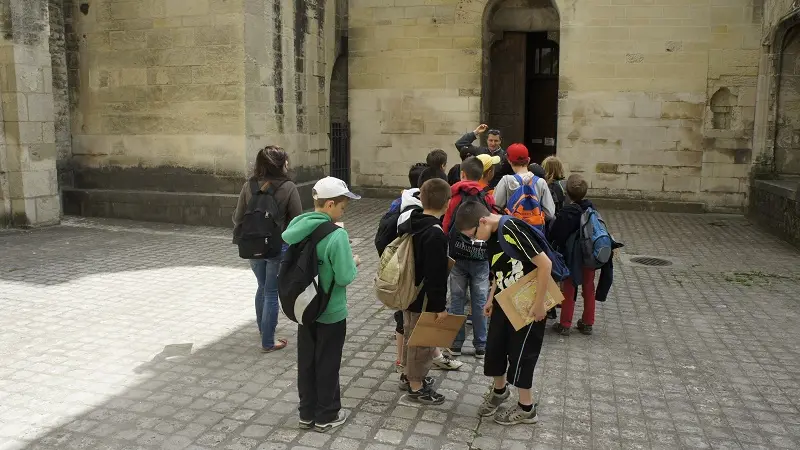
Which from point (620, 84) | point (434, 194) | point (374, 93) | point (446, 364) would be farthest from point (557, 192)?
point (374, 93)

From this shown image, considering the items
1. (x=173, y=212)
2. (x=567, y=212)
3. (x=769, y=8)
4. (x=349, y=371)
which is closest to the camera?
(x=349, y=371)

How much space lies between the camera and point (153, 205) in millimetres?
11906

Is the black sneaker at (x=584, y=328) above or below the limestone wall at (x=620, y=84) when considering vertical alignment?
below

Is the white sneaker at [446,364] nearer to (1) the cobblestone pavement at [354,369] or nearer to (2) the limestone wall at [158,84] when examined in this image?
(1) the cobblestone pavement at [354,369]

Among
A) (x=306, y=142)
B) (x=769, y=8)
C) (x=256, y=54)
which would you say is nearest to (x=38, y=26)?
(x=256, y=54)

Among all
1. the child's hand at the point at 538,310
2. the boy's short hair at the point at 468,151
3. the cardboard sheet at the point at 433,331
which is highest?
the boy's short hair at the point at 468,151

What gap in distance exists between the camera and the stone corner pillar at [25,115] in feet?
34.6

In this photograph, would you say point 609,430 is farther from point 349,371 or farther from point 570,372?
point 349,371

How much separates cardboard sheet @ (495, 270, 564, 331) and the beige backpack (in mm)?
589

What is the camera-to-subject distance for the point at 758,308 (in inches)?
281

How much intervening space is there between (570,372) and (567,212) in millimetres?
1539

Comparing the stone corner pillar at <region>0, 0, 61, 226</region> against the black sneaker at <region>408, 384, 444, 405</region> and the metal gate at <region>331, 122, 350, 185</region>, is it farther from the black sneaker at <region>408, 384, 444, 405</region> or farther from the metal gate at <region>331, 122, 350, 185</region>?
the black sneaker at <region>408, 384, 444, 405</region>

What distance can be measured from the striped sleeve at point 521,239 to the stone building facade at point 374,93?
808cm

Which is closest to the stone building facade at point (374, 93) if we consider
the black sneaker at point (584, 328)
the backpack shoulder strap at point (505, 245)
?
the black sneaker at point (584, 328)
